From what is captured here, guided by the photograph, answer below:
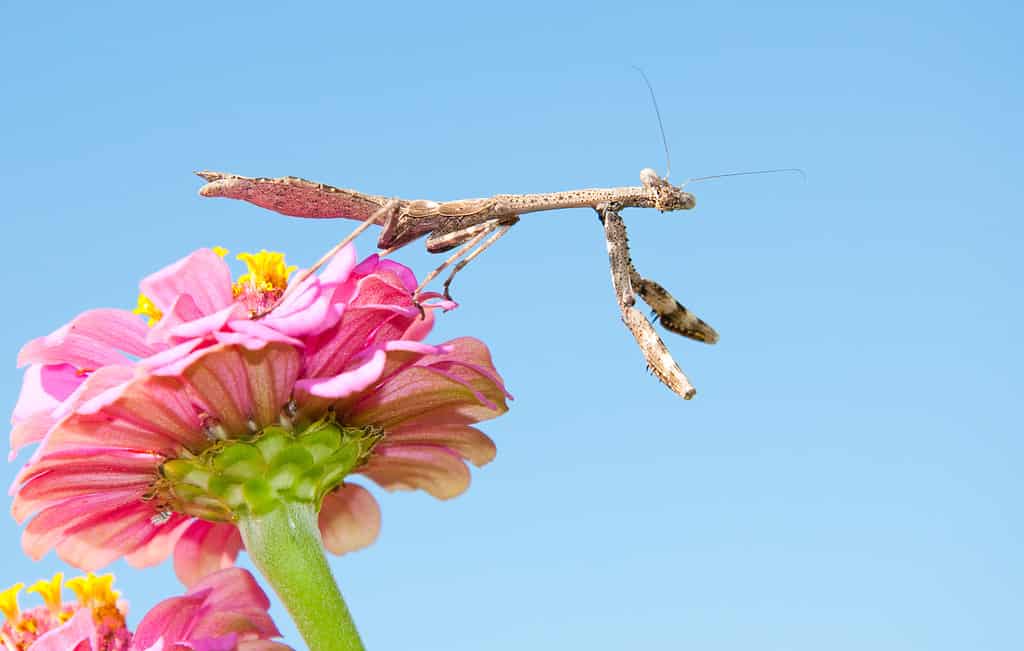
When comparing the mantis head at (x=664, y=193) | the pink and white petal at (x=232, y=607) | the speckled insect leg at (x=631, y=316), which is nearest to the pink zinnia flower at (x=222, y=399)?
the pink and white petal at (x=232, y=607)

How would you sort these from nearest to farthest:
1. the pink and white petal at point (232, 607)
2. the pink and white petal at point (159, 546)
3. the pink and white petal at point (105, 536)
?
the pink and white petal at point (232, 607), the pink and white petal at point (105, 536), the pink and white petal at point (159, 546)

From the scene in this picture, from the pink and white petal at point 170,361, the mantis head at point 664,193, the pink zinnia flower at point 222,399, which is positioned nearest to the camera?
the pink and white petal at point 170,361

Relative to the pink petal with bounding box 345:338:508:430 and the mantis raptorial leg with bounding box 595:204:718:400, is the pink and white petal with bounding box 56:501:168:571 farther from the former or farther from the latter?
the mantis raptorial leg with bounding box 595:204:718:400

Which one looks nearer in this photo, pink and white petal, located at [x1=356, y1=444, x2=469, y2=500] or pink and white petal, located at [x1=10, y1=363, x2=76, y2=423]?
pink and white petal, located at [x1=10, y1=363, x2=76, y2=423]

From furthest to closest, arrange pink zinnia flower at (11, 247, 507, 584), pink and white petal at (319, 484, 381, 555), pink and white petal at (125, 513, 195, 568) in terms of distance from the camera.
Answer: pink and white petal at (319, 484, 381, 555) < pink and white petal at (125, 513, 195, 568) < pink zinnia flower at (11, 247, 507, 584)

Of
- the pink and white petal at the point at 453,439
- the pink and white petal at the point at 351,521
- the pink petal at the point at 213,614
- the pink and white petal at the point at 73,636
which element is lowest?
the pink and white petal at the point at 73,636

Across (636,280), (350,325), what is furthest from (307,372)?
(636,280)

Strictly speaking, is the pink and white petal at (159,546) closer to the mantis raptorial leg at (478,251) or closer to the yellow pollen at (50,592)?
the yellow pollen at (50,592)

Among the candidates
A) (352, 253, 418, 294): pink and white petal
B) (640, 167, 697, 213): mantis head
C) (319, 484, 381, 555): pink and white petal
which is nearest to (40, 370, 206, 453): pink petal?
(352, 253, 418, 294): pink and white petal
